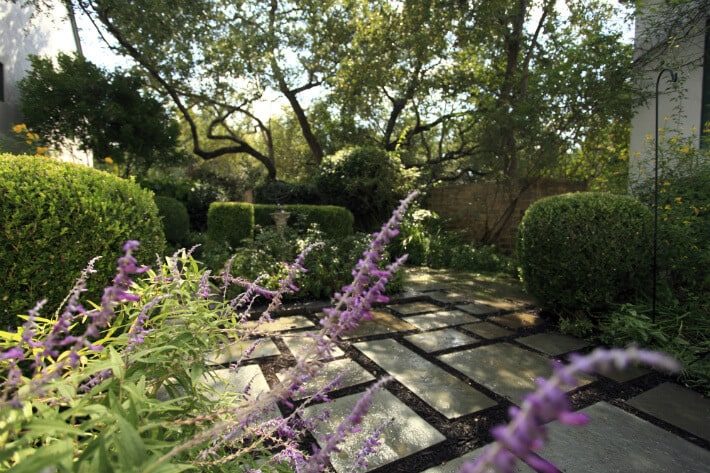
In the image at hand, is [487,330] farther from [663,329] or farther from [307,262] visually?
[307,262]

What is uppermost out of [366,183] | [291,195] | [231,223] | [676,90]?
[676,90]

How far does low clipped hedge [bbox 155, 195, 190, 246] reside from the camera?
8344 millimetres

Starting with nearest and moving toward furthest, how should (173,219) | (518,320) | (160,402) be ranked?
(160,402) → (518,320) → (173,219)

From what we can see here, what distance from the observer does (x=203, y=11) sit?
802 cm

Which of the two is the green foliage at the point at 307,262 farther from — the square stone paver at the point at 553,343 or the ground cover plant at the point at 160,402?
the ground cover plant at the point at 160,402

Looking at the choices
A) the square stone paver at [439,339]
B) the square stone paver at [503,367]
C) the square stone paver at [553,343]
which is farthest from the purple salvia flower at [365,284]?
the square stone paver at [553,343]

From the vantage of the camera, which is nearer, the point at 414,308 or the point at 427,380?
the point at 427,380

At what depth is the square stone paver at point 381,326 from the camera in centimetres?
334

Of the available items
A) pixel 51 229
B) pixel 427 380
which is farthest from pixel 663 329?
pixel 51 229

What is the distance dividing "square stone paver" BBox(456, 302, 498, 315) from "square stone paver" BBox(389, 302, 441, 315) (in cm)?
30

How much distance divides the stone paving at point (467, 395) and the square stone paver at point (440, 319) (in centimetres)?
2

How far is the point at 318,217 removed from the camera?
23.5ft

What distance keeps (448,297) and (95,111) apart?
901 cm

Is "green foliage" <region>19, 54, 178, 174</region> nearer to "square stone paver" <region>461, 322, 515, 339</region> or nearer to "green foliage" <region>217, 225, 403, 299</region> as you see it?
Result: "green foliage" <region>217, 225, 403, 299</region>
